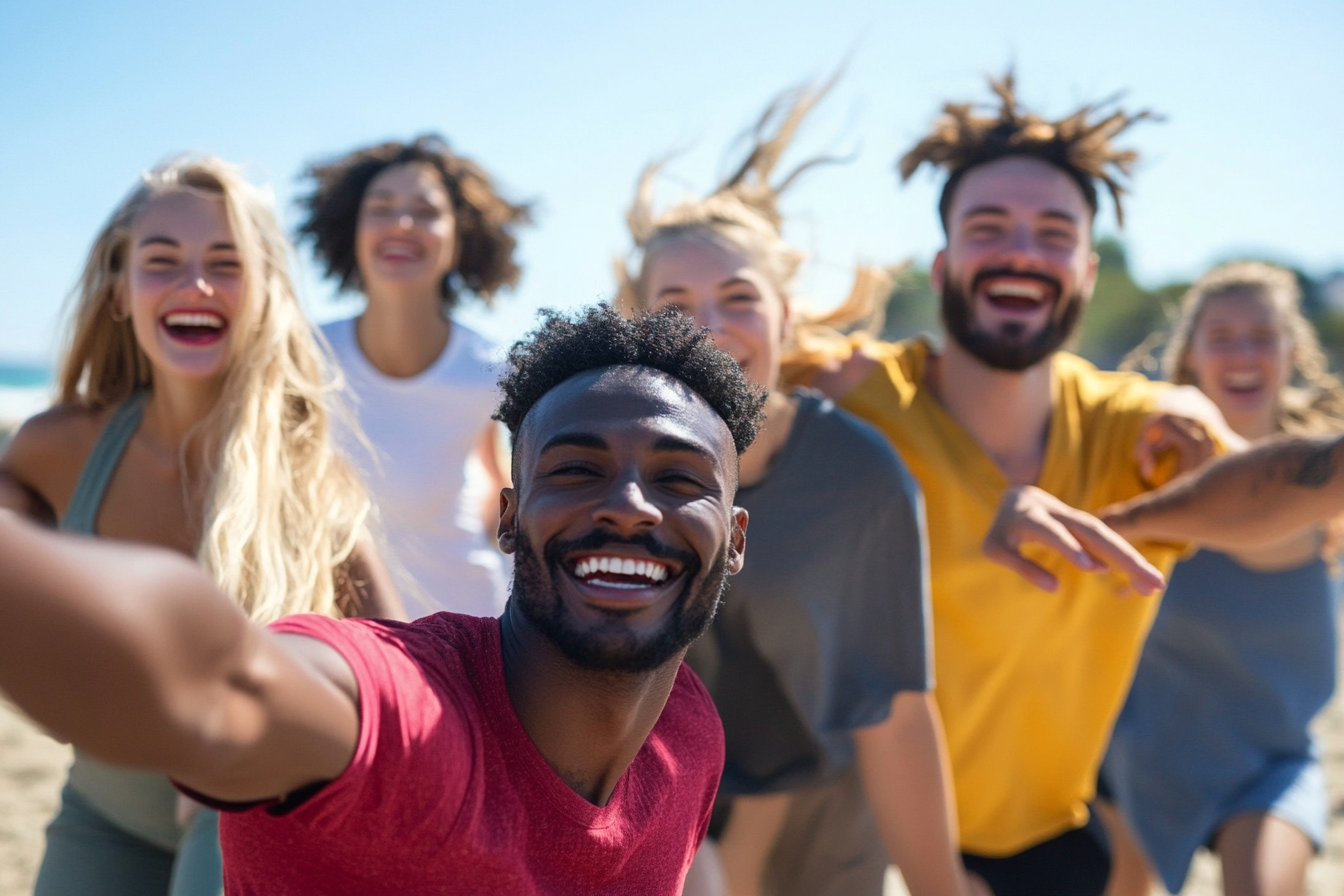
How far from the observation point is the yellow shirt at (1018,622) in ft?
11.9

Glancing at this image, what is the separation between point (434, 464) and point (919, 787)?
2249 millimetres

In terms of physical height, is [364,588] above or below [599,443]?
below

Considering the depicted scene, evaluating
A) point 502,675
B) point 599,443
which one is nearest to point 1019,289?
point 599,443

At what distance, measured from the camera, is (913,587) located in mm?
3174

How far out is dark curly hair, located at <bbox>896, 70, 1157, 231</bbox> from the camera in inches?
159

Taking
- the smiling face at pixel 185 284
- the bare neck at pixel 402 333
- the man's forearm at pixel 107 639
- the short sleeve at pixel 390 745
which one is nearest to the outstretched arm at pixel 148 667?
the man's forearm at pixel 107 639

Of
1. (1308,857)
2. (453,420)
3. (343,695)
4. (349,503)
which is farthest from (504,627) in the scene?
(1308,857)

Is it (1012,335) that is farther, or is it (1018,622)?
(1012,335)

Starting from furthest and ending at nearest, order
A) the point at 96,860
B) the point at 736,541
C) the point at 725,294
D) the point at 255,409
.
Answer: the point at 725,294
the point at 255,409
the point at 96,860
the point at 736,541

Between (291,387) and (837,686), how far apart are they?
1.65 m

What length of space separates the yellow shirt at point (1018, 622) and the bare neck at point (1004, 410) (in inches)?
2.6

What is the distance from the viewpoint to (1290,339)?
504cm

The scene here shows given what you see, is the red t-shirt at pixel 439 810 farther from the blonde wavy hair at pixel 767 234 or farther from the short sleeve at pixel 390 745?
the blonde wavy hair at pixel 767 234

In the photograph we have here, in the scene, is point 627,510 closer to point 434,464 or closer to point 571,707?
point 571,707
